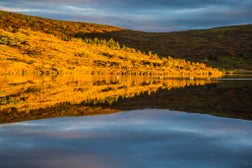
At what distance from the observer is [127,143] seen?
509 inches

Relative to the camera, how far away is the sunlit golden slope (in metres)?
87.2

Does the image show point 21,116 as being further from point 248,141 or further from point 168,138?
point 248,141

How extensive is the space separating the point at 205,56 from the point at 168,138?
528ft

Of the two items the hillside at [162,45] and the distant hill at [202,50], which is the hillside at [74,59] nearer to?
the distant hill at [202,50]

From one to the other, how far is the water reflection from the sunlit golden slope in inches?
2411

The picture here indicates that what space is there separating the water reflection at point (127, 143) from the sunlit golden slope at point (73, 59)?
6123 cm

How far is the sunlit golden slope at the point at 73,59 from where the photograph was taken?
8719cm

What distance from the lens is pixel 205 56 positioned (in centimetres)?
17188

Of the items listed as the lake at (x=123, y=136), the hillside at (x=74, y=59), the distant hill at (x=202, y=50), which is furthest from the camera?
the distant hill at (x=202, y=50)

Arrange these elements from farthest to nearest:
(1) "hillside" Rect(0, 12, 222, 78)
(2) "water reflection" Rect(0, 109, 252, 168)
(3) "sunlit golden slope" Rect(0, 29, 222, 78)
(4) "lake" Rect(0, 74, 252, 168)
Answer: (1) "hillside" Rect(0, 12, 222, 78)
(3) "sunlit golden slope" Rect(0, 29, 222, 78)
(4) "lake" Rect(0, 74, 252, 168)
(2) "water reflection" Rect(0, 109, 252, 168)

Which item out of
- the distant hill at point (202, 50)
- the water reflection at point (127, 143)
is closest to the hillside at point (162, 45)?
the distant hill at point (202, 50)

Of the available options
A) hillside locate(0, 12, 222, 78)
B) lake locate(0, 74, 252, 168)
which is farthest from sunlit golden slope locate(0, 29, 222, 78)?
lake locate(0, 74, 252, 168)

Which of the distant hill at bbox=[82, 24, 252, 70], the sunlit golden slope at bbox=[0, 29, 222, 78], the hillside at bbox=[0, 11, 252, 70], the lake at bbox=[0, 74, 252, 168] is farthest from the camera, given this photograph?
the hillside at bbox=[0, 11, 252, 70]

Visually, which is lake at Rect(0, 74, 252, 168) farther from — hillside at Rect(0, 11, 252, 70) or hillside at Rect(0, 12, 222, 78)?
hillside at Rect(0, 11, 252, 70)
